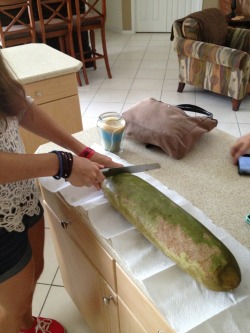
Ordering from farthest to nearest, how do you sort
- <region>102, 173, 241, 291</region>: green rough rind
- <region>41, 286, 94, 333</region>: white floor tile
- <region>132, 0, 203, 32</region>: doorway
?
<region>132, 0, 203, 32</region>: doorway < <region>41, 286, 94, 333</region>: white floor tile < <region>102, 173, 241, 291</region>: green rough rind

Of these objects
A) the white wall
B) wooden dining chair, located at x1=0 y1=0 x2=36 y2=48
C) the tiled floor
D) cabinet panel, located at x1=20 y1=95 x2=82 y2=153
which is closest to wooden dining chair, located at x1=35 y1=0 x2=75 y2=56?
wooden dining chair, located at x1=0 y1=0 x2=36 y2=48

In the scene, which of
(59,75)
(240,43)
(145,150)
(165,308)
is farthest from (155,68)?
(165,308)

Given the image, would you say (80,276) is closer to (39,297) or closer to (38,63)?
(39,297)

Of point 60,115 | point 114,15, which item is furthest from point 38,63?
point 114,15

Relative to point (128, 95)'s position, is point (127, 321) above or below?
above

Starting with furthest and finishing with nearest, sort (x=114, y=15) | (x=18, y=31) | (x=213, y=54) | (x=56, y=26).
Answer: (x=114, y=15)
(x=56, y=26)
(x=18, y=31)
(x=213, y=54)

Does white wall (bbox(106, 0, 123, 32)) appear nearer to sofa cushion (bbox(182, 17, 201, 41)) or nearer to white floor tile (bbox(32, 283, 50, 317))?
sofa cushion (bbox(182, 17, 201, 41))

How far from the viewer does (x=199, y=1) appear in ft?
16.5

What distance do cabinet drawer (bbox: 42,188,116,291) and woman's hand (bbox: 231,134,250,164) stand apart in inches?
18.9

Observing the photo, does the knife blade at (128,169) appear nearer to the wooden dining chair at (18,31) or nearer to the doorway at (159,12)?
the wooden dining chair at (18,31)

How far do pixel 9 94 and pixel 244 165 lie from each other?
669mm

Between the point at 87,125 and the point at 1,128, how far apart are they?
2143mm

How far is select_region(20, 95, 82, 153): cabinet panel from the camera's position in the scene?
1.86 metres

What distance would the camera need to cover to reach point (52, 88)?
5.88ft
